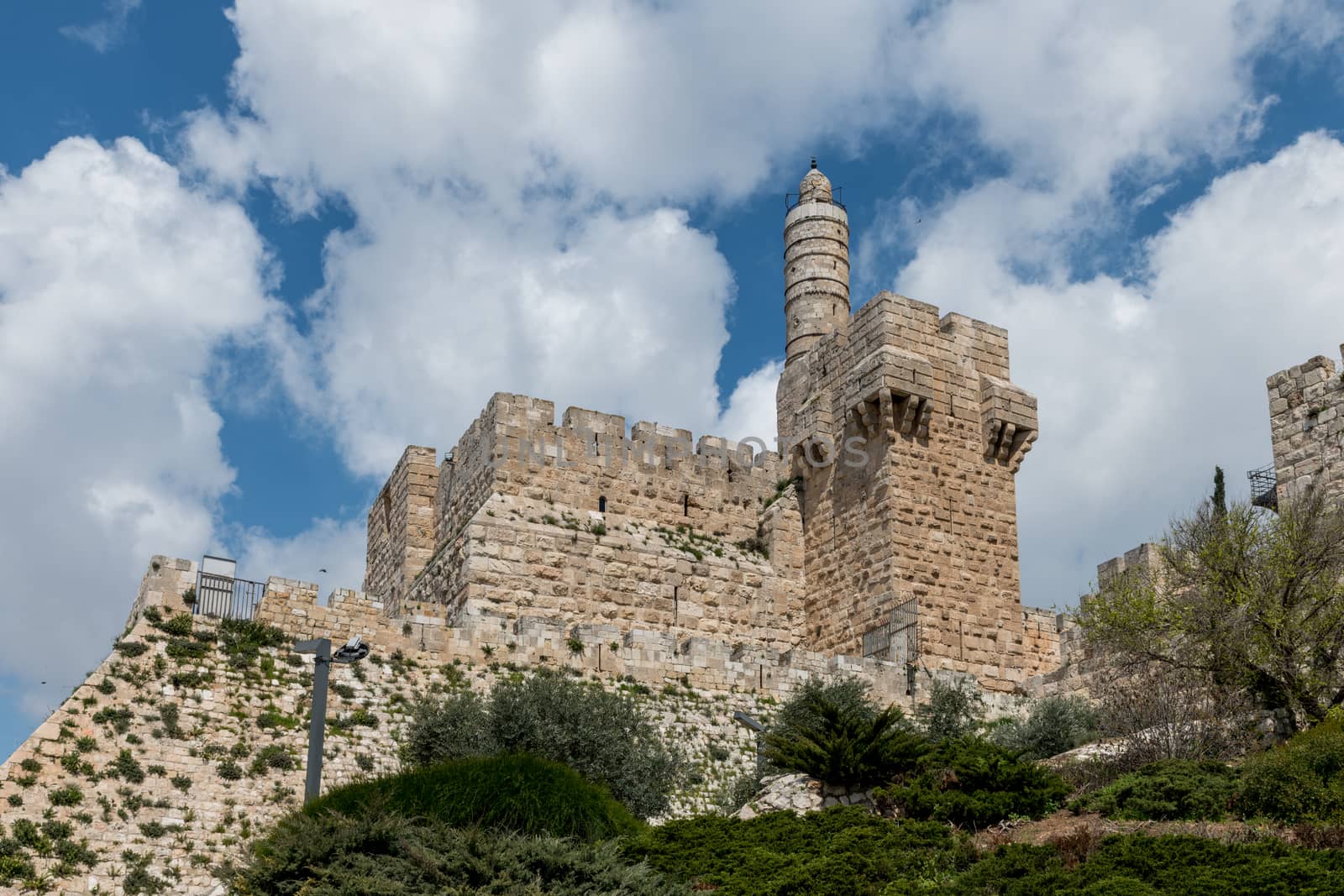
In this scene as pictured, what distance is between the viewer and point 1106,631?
659 inches

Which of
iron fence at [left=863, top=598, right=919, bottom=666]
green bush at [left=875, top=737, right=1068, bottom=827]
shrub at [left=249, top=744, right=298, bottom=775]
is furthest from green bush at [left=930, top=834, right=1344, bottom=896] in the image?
iron fence at [left=863, top=598, right=919, bottom=666]

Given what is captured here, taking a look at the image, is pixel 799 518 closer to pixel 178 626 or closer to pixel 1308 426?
pixel 1308 426

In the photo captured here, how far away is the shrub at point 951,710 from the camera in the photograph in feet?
58.4

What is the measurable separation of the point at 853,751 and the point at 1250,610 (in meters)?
4.63

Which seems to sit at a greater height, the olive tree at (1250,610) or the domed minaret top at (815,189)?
the domed minaret top at (815,189)

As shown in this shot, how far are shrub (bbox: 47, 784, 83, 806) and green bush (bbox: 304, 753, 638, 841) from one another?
9.81 ft

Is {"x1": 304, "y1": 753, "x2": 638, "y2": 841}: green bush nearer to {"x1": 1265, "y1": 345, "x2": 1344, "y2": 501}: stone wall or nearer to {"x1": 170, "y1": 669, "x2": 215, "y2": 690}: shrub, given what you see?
{"x1": 170, "y1": 669, "x2": 215, "y2": 690}: shrub

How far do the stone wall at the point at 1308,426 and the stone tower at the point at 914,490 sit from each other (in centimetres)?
405

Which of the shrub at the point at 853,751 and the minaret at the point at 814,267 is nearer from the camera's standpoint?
the shrub at the point at 853,751

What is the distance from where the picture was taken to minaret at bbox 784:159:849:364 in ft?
87.2

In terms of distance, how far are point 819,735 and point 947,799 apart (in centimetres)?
160

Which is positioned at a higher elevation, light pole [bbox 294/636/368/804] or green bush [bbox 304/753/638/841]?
light pole [bbox 294/636/368/804]

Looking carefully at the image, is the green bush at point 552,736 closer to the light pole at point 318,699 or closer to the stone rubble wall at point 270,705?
the stone rubble wall at point 270,705

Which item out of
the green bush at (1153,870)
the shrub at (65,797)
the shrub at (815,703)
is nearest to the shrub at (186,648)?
the shrub at (65,797)
